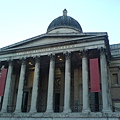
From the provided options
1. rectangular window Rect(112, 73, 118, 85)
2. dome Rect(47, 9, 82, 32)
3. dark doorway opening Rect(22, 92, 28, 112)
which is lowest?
dark doorway opening Rect(22, 92, 28, 112)

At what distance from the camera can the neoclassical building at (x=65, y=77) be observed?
20748mm

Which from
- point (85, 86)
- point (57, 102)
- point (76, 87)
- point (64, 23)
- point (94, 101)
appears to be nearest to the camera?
point (85, 86)

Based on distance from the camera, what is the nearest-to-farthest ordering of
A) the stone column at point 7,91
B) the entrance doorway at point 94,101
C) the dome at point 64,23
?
the entrance doorway at point 94,101
the stone column at point 7,91
the dome at point 64,23

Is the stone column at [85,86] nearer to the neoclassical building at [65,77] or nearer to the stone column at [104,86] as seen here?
the neoclassical building at [65,77]

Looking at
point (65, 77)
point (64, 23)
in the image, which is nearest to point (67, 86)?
point (65, 77)

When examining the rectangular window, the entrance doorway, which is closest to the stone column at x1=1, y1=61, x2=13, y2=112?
the entrance doorway

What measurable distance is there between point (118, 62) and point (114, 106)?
676 centimetres

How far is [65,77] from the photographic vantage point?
2264 cm

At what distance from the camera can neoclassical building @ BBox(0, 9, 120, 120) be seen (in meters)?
20.7

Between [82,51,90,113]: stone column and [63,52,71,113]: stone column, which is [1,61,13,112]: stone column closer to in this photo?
[63,52,71,113]: stone column

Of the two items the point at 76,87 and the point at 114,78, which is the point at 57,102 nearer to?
the point at 76,87

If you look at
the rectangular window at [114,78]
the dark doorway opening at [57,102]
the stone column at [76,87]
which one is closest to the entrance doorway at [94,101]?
the stone column at [76,87]

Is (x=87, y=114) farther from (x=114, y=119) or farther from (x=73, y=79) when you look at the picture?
(x=73, y=79)

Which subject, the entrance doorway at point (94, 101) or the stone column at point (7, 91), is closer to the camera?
the entrance doorway at point (94, 101)
